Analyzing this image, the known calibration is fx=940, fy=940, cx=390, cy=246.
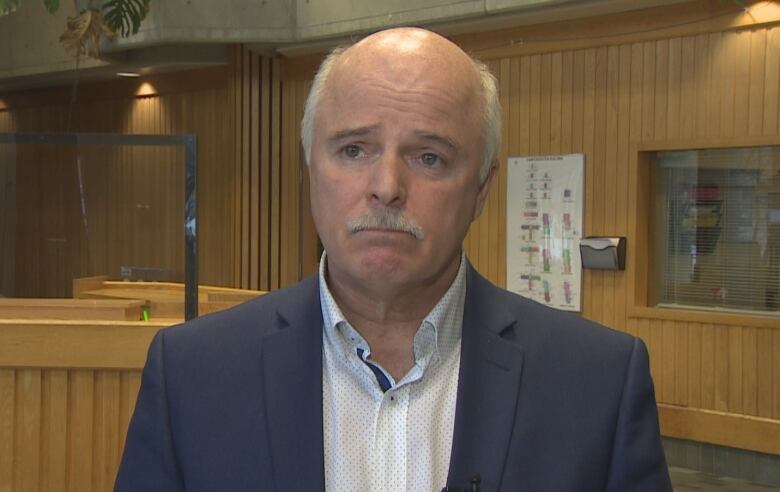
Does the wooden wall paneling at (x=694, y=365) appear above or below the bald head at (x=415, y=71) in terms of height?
below

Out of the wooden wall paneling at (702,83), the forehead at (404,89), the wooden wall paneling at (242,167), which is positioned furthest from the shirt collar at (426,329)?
the wooden wall paneling at (242,167)

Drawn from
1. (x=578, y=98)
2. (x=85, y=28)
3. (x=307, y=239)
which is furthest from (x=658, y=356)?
(x=85, y=28)

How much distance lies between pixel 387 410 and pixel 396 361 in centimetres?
10

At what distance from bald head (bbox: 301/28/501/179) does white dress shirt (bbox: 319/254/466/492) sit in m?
0.30

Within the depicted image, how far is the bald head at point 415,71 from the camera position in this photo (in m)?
1.57

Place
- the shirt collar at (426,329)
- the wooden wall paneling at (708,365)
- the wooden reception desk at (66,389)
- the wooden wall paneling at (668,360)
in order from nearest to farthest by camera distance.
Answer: the shirt collar at (426,329), the wooden reception desk at (66,389), the wooden wall paneling at (708,365), the wooden wall paneling at (668,360)

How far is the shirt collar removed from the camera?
164 cm

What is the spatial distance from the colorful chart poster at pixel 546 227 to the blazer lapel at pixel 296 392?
6.32m

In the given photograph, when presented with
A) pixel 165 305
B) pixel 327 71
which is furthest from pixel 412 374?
pixel 165 305

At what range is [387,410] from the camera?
1.60m

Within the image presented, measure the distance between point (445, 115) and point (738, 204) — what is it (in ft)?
19.8

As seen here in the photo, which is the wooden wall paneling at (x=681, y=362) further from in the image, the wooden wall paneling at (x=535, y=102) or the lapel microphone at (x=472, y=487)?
the lapel microphone at (x=472, y=487)

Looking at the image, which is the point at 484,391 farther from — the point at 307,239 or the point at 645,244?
the point at 307,239

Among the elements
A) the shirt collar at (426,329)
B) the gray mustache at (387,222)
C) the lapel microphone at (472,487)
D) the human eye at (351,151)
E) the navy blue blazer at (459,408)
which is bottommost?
the lapel microphone at (472,487)
